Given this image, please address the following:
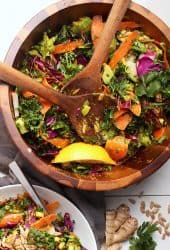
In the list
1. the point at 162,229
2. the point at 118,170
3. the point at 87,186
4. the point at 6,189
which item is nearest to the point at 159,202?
the point at 162,229

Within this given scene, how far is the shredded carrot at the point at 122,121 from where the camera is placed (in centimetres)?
155

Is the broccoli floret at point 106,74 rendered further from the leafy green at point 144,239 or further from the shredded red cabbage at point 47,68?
the leafy green at point 144,239

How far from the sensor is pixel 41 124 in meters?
1.54

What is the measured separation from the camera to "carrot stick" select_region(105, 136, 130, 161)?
1.55 metres

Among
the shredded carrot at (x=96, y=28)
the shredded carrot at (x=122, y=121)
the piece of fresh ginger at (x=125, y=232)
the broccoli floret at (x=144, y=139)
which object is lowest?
the piece of fresh ginger at (x=125, y=232)

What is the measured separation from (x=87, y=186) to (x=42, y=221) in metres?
0.21

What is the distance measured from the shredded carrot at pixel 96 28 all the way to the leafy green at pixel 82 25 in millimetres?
13

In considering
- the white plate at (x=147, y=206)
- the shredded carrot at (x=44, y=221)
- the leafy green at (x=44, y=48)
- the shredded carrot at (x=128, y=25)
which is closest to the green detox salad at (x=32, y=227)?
the shredded carrot at (x=44, y=221)

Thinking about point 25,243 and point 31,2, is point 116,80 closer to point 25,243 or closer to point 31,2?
point 31,2

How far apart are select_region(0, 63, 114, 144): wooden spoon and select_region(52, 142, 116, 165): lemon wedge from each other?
0.11 ft

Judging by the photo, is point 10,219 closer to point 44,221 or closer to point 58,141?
point 44,221

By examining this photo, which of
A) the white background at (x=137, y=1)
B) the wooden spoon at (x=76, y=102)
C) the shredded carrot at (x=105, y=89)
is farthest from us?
the white background at (x=137, y=1)

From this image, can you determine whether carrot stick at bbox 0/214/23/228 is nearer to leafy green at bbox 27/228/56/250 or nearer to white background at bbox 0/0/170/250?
leafy green at bbox 27/228/56/250

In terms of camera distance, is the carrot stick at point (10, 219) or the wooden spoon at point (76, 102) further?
the carrot stick at point (10, 219)
